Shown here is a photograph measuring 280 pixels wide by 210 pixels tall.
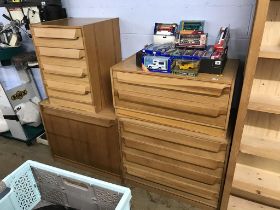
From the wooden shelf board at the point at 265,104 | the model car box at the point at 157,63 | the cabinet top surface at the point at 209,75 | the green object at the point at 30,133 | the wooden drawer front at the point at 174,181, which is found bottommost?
the green object at the point at 30,133

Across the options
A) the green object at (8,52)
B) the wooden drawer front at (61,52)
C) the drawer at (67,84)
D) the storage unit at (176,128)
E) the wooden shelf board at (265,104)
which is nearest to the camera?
the wooden shelf board at (265,104)

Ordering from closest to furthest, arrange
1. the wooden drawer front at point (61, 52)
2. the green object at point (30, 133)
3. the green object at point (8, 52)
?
the wooden drawer front at point (61, 52) < the green object at point (8, 52) < the green object at point (30, 133)

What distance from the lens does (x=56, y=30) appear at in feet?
4.86

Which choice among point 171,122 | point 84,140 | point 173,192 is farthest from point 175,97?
point 84,140

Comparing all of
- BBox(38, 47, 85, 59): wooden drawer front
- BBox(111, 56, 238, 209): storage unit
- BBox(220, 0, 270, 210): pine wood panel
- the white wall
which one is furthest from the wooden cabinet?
BBox(220, 0, 270, 210): pine wood panel

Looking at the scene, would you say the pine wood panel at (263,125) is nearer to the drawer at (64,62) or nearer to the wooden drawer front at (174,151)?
the wooden drawer front at (174,151)

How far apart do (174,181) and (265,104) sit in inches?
30.0

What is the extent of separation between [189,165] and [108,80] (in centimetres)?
80

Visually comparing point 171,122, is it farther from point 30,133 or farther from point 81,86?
point 30,133

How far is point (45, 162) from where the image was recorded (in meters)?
2.08

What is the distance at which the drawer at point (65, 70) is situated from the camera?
156 centimetres

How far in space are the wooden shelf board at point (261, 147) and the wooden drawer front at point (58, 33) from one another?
1.12 metres

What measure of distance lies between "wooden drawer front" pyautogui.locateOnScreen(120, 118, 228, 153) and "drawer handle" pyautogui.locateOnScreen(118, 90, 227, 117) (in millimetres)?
145

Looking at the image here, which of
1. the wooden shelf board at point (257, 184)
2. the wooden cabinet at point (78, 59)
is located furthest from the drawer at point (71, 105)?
the wooden shelf board at point (257, 184)
